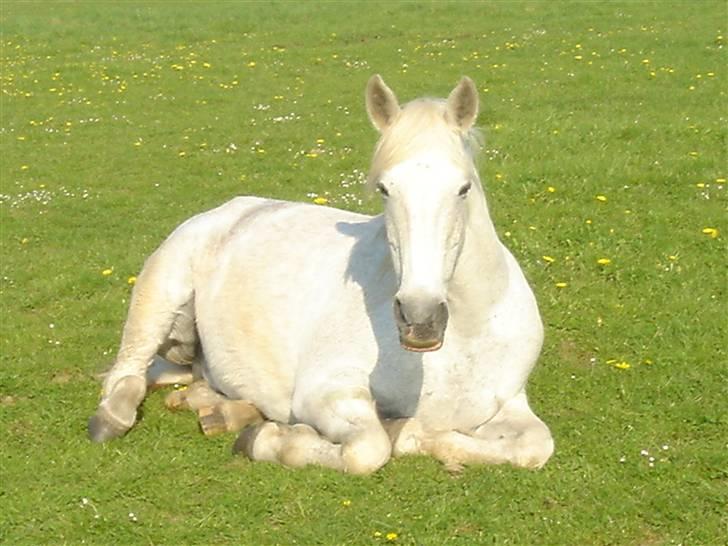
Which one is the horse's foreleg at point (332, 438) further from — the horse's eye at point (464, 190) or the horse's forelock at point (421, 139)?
the horse's eye at point (464, 190)

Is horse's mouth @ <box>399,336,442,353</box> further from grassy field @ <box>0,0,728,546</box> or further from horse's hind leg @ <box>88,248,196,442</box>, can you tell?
horse's hind leg @ <box>88,248,196,442</box>

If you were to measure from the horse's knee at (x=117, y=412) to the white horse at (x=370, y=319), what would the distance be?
0.01m

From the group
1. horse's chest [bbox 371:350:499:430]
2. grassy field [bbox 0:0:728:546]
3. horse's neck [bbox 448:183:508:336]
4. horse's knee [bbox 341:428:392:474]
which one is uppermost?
horse's neck [bbox 448:183:508:336]

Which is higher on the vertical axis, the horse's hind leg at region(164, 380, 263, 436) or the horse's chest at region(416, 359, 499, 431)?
the horse's chest at region(416, 359, 499, 431)

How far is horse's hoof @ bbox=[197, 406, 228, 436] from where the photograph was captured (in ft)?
23.1

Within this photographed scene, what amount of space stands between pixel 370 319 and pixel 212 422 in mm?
1463

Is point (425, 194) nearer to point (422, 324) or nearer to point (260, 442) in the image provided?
point (422, 324)

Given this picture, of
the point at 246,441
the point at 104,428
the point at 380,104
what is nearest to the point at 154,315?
the point at 104,428

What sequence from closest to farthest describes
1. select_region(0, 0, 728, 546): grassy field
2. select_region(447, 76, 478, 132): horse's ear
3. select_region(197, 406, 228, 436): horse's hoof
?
1. select_region(447, 76, 478, 132): horse's ear
2. select_region(0, 0, 728, 546): grassy field
3. select_region(197, 406, 228, 436): horse's hoof

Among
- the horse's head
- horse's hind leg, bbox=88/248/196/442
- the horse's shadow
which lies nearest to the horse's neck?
the horse's head

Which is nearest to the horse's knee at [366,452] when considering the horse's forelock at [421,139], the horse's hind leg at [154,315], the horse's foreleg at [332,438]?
the horse's foreleg at [332,438]

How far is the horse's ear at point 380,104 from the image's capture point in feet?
18.9

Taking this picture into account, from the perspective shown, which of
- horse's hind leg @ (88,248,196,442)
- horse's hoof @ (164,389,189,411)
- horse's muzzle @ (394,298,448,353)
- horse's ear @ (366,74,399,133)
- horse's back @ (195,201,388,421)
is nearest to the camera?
horse's muzzle @ (394,298,448,353)

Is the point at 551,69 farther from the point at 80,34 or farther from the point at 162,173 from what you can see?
the point at 80,34
